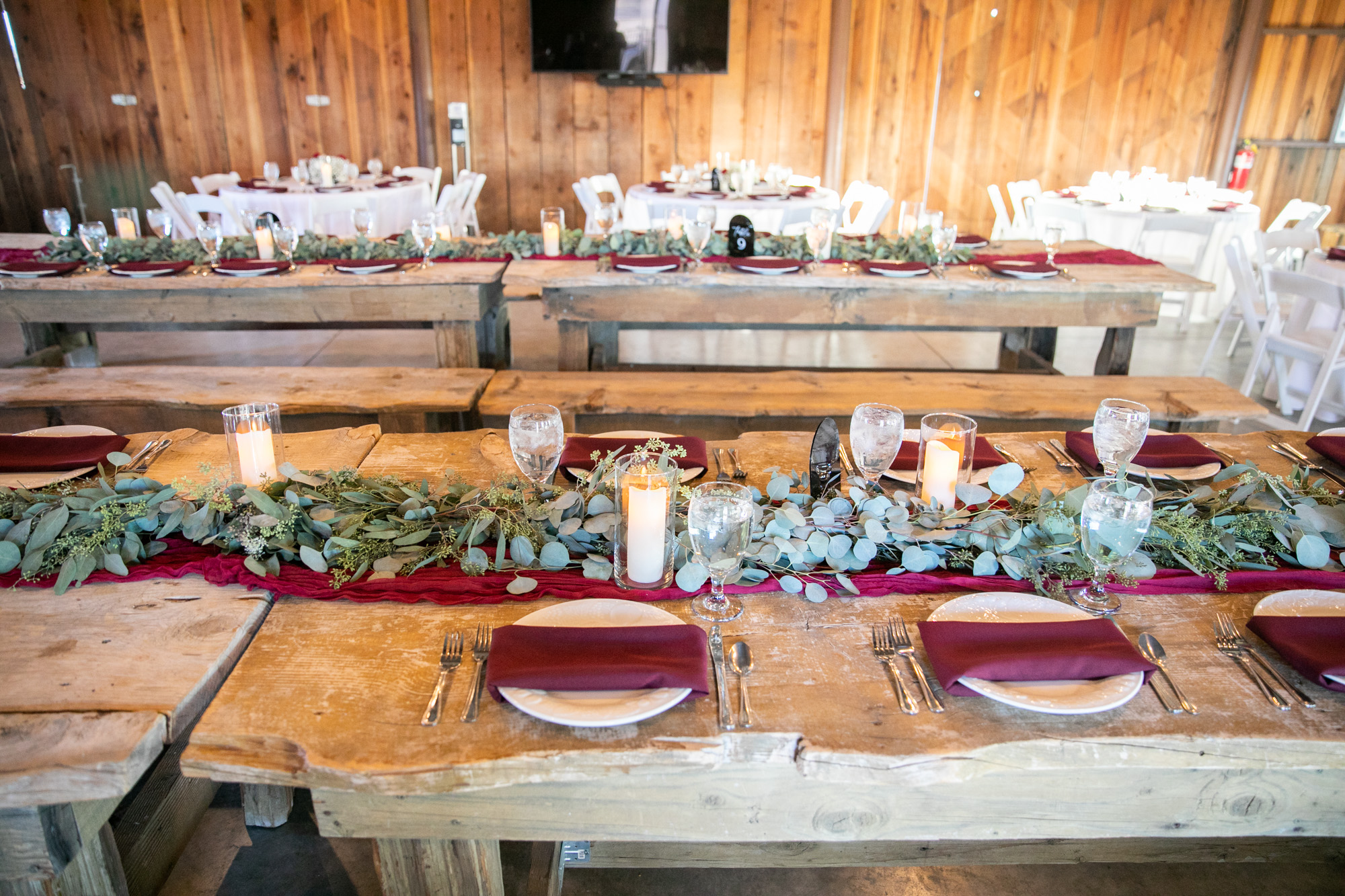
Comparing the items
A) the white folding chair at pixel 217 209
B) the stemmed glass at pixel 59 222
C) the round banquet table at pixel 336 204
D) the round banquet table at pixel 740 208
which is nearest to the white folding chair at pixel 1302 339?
the round banquet table at pixel 740 208

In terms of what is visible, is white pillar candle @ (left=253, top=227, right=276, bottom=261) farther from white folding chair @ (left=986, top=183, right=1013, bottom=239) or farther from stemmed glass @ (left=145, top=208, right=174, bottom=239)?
white folding chair @ (left=986, top=183, right=1013, bottom=239)

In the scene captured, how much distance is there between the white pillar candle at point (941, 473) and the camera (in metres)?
1.41

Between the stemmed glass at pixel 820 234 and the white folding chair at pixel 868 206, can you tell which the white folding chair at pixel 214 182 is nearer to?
the white folding chair at pixel 868 206

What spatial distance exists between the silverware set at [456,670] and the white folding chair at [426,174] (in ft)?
16.2

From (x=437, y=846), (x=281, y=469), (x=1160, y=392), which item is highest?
(x=281, y=469)

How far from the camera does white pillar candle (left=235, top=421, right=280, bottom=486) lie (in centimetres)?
143

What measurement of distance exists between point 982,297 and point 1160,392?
24.9 inches

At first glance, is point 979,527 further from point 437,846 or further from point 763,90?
point 763,90

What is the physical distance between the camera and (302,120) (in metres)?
6.32

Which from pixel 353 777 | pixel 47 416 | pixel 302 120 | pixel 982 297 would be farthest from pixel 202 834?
pixel 302 120

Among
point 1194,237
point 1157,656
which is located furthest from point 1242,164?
point 1157,656

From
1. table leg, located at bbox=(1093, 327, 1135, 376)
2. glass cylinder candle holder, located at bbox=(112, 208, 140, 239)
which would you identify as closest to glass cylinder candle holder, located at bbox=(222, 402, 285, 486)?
glass cylinder candle holder, located at bbox=(112, 208, 140, 239)

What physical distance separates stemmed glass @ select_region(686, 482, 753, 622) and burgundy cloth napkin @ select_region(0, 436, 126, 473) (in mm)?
1093

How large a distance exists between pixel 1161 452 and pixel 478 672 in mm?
1300
